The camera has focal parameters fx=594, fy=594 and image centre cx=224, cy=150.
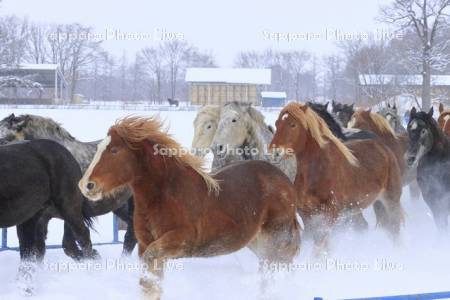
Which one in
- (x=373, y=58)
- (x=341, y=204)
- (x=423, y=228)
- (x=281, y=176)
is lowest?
(x=423, y=228)

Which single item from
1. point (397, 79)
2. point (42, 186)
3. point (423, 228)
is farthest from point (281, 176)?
point (397, 79)

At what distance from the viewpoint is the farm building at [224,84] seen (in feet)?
179

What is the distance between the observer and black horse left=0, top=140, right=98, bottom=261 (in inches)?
214

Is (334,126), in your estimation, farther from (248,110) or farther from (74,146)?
(74,146)

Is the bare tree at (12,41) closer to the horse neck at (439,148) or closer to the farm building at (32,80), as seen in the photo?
the farm building at (32,80)

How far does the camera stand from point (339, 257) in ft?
24.1

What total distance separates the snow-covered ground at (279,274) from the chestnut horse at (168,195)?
0.56 metres

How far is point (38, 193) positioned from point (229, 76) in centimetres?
5198

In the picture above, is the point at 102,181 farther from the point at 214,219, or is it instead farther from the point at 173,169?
the point at 214,219

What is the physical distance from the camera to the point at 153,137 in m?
4.54

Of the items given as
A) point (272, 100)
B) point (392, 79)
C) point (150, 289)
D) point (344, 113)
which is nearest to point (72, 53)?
point (272, 100)

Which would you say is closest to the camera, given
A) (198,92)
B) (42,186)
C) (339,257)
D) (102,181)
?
(102,181)

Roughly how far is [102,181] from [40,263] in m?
2.38

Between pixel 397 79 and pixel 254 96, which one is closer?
pixel 397 79
